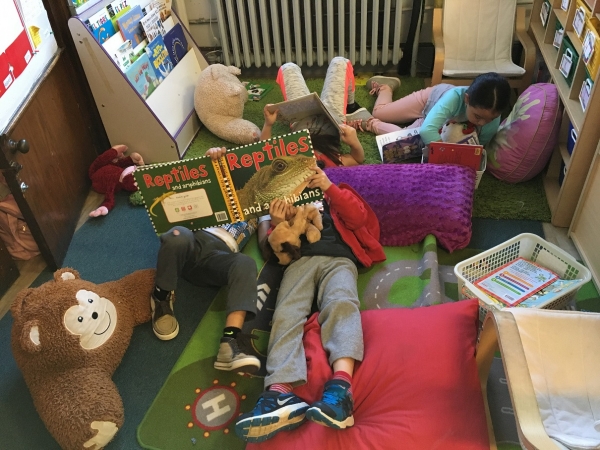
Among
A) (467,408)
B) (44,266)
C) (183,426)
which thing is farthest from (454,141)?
(44,266)

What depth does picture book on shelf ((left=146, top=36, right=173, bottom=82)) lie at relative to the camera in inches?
96.0

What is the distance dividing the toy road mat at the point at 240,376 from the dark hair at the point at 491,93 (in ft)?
1.91

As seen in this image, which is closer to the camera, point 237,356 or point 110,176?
point 237,356

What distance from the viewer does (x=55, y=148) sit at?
6.63 feet

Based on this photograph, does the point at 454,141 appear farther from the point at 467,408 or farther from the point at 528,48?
the point at 467,408

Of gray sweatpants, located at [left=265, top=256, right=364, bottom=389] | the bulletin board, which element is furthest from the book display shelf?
gray sweatpants, located at [left=265, top=256, right=364, bottom=389]

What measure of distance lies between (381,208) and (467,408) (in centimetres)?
82

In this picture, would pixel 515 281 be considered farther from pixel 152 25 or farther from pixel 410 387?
pixel 152 25

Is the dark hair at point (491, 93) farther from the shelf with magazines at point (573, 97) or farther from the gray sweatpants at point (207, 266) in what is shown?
the gray sweatpants at point (207, 266)

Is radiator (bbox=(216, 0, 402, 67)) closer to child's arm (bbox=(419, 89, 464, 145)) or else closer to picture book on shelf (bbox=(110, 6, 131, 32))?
picture book on shelf (bbox=(110, 6, 131, 32))

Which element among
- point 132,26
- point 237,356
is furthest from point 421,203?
point 132,26

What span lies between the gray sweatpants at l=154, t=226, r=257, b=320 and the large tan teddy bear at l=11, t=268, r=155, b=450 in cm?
21

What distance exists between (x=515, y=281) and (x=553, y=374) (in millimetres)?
568

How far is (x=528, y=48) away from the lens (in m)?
2.51
